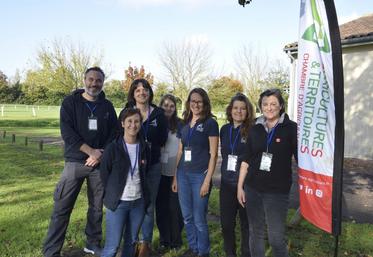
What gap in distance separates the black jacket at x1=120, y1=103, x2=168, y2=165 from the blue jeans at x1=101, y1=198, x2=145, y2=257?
0.66 metres

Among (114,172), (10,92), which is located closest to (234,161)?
(114,172)

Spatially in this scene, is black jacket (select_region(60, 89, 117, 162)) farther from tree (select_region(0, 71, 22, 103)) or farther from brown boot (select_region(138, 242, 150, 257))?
tree (select_region(0, 71, 22, 103))

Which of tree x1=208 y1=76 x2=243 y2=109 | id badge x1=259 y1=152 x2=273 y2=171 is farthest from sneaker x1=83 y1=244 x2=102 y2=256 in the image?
tree x1=208 y1=76 x2=243 y2=109

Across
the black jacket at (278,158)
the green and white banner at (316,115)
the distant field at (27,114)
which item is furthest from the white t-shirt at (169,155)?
the distant field at (27,114)

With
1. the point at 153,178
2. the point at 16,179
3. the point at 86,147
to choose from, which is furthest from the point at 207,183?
the point at 16,179

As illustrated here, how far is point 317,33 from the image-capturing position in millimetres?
3295

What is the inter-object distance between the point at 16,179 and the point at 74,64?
2216 cm

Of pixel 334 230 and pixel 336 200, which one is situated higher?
pixel 336 200

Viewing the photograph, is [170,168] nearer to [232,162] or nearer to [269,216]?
[232,162]

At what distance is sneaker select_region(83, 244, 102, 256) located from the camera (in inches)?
183

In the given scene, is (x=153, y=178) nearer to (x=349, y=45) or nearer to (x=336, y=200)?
(x=336, y=200)

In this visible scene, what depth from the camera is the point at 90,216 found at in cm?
473

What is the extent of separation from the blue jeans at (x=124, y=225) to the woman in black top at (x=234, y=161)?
92 centimetres

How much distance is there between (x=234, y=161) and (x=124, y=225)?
1323 mm
